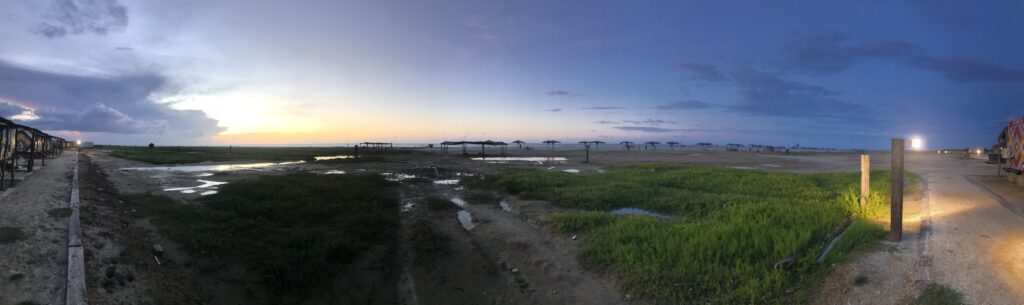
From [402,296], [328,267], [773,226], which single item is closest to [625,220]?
[773,226]

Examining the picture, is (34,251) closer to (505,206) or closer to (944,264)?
(505,206)

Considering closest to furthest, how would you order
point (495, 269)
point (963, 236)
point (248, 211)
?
point (963, 236) → point (495, 269) → point (248, 211)

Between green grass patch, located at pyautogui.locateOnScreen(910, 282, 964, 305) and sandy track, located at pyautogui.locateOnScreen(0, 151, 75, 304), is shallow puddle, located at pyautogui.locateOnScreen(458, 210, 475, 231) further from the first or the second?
green grass patch, located at pyautogui.locateOnScreen(910, 282, 964, 305)

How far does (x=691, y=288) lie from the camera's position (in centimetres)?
655

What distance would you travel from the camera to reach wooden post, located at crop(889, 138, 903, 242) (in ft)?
24.1

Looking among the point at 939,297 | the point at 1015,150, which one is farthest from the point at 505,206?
the point at 1015,150

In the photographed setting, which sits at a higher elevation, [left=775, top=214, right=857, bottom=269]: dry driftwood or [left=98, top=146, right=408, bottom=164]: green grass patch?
[left=98, top=146, right=408, bottom=164]: green grass patch

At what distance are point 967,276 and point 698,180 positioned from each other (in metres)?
13.8

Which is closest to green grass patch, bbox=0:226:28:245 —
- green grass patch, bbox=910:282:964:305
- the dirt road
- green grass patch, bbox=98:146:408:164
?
the dirt road

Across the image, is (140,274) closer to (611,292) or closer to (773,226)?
(611,292)

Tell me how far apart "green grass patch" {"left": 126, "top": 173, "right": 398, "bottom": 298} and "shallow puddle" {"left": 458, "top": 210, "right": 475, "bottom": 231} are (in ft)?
6.59

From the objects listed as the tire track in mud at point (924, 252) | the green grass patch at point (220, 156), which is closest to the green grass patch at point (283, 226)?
the tire track in mud at point (924, 252)

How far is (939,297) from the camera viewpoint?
518 centimetres

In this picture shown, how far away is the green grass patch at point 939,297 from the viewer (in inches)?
200
